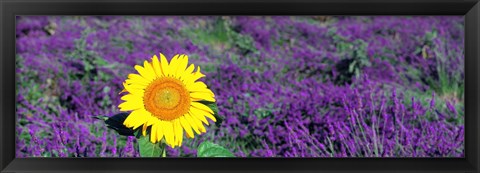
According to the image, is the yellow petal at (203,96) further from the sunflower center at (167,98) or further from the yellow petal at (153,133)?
the yellow petal at (153,133)

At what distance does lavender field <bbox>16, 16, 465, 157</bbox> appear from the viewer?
2330mm

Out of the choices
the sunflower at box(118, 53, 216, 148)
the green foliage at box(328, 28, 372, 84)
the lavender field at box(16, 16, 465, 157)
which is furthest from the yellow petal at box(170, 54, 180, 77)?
the green foliage at box(328, 28, 372, 84)

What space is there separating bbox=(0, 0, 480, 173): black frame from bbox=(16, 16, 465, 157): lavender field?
0.32m

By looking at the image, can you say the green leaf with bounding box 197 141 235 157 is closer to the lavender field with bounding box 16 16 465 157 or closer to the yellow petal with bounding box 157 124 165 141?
the yellow petal with bounding box 157 124 165 141

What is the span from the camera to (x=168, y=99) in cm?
146

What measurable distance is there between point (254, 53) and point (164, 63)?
227cm

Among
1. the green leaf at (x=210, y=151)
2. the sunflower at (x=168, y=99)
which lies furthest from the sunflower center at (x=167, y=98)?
the green leaf at (x=210, y=151)

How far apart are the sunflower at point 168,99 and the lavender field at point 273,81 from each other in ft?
1.17
